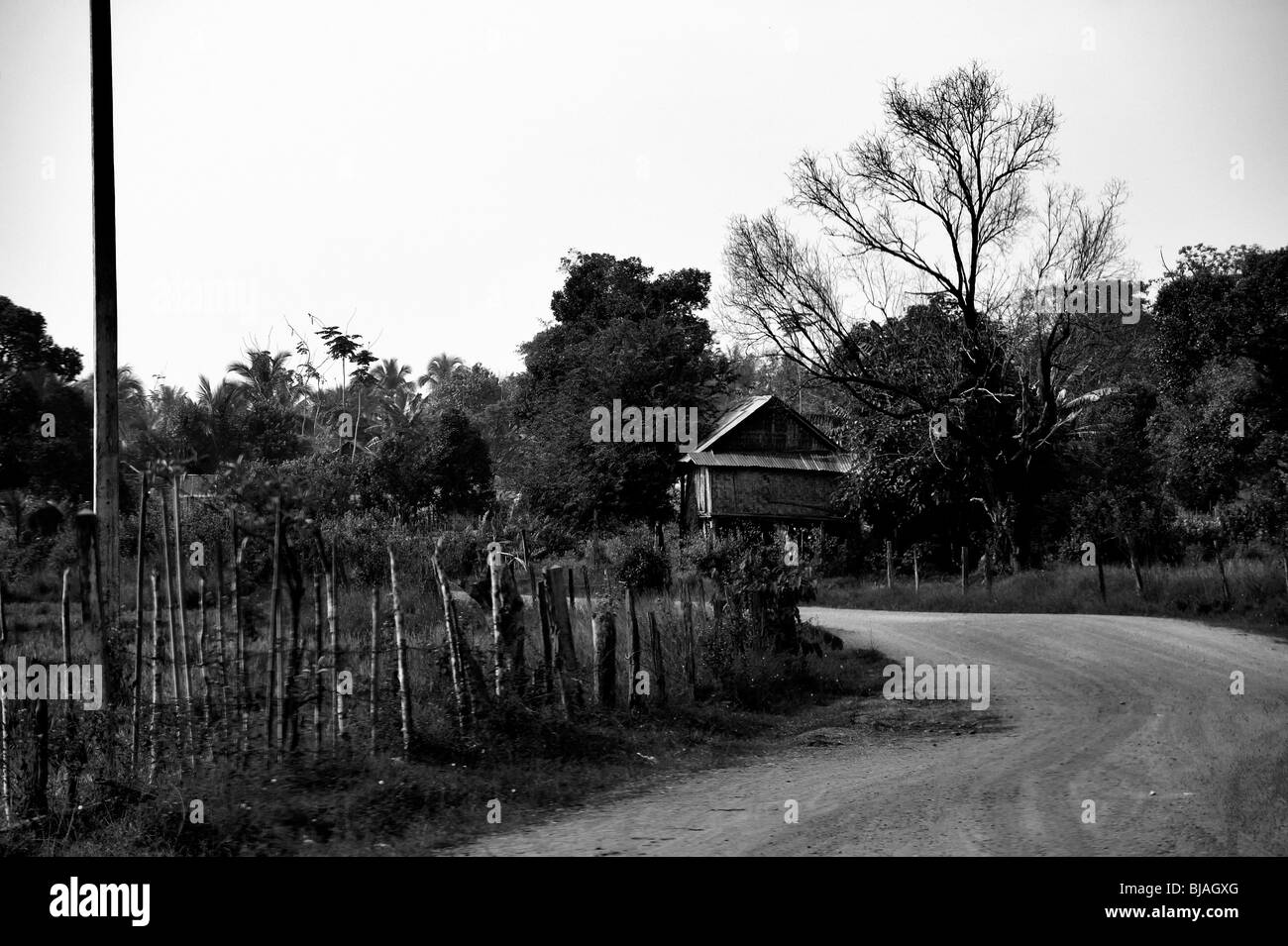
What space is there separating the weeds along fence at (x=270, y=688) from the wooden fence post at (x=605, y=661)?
0.05ft

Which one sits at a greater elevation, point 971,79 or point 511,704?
point 971,79

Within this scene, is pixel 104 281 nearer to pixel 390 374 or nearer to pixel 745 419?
pixel 745 419

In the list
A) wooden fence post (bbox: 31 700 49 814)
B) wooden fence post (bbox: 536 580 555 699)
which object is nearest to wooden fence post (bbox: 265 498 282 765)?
wooden fence post (bbox: 31 700 49 814)

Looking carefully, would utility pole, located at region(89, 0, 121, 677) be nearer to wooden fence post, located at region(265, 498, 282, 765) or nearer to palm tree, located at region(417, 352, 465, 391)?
wooden fence post, located at region(265, 498, 282, 765)

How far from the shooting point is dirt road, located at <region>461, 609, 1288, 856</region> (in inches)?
325

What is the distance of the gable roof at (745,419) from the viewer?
4391cm

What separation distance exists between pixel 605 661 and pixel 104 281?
6.46 m

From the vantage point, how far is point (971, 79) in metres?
34.3

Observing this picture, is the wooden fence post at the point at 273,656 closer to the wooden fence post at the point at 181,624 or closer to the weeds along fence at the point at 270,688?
the weeds along fence at the point at 270,688

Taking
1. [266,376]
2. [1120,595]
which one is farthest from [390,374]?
[1120,595]
